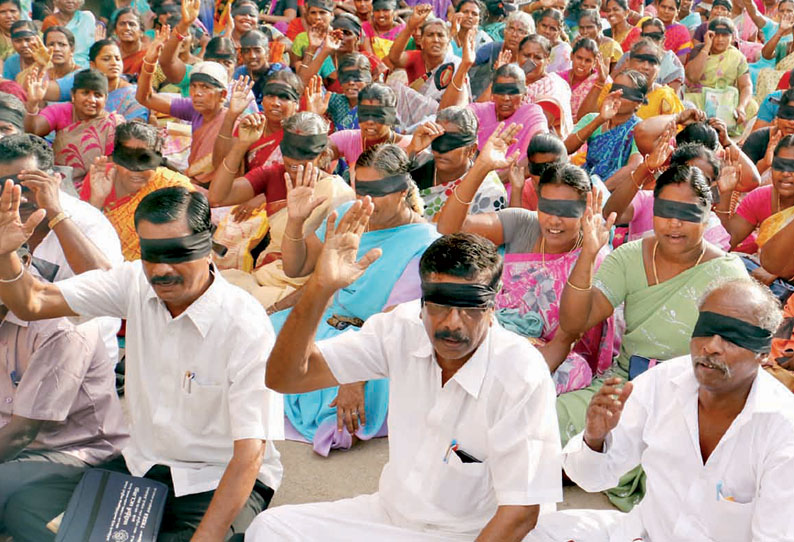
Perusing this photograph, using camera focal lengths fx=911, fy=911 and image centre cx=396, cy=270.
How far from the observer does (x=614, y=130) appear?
545cm

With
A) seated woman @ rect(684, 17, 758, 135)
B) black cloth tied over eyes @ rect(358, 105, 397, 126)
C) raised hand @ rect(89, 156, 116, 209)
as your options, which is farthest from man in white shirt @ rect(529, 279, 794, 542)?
seated woman @ rect(684, 17, 758, 135)

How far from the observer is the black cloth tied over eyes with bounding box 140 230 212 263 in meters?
2.62

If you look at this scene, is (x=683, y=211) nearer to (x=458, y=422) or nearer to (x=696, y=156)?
(x=696, y=156)

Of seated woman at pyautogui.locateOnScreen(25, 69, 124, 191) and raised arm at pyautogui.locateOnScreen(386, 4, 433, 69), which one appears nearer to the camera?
seated woman at pyautogui.locateOnScreen(25, 69, 124, 191)

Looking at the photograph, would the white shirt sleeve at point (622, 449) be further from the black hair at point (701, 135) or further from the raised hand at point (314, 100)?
the raised hand at point (314, 100)

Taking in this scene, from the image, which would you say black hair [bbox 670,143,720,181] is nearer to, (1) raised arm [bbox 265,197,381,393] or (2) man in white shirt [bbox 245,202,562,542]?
(2) man in white shirt [bbox 245,202,562,542]

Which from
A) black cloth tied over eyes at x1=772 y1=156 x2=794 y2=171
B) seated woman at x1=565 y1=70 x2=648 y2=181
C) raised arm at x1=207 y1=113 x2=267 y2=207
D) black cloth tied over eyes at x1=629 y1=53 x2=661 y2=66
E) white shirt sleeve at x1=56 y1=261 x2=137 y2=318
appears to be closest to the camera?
white shirt sleeve at x1=56 y1=261 x2=137 y2=318

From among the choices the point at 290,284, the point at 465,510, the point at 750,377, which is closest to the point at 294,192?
the point at 290,284

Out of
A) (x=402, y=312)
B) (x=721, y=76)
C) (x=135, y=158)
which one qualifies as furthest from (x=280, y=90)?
(x=721, y=76)

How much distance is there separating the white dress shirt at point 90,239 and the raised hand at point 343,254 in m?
1.31

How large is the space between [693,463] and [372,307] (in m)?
1.80

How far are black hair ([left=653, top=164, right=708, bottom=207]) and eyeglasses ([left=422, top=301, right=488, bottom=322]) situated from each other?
1328mm

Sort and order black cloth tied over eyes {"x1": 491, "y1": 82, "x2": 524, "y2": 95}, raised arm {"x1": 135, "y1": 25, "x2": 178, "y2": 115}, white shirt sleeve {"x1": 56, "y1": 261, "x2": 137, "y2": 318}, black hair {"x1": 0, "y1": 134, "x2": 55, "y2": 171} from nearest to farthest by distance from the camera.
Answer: white shirt sleeve {"x1": 56, "y1": 261, "x2": 137, "y2": 318}, black hair {"x1": 0, "y1": 134, "x2": 55, "y2": 171}, black cloth tied over eyes {"x1": 491, "y1": 82, "x2": 524, "y2": 95}, raised arm {"x1": 135, "y1": 25, "x2": 178, "y2": 115}

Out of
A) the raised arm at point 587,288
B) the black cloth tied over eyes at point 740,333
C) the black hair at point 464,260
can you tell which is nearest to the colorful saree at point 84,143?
the raised arm at point 587,288
